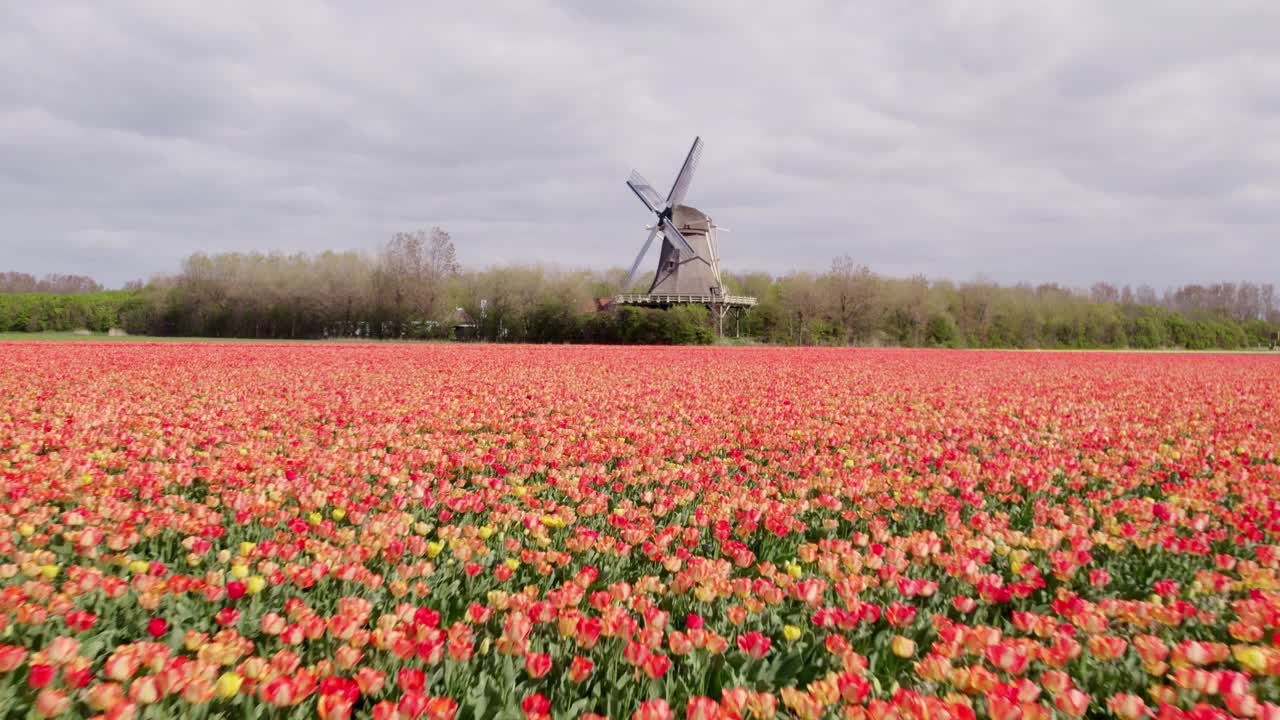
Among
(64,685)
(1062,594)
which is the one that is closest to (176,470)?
(64,685)

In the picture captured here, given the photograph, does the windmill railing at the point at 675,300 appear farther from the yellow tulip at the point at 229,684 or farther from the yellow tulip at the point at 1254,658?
the yellow tulip at the point at 229,684

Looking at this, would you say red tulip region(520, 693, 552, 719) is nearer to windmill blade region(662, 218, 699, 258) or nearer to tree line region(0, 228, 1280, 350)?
tree line region(0, 228, 1280, 350)

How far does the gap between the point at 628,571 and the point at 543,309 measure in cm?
4735

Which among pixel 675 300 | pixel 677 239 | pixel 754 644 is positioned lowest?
pixel 754 644

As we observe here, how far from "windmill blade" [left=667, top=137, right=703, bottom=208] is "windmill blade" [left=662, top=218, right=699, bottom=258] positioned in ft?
5.88

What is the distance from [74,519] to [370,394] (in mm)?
6974

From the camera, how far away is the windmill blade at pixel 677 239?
49.7 metres

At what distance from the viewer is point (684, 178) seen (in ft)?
171

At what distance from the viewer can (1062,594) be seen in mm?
2760

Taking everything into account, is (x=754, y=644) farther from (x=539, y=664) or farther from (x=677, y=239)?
(x=677, y=239)

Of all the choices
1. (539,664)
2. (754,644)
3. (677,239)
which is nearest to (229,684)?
(539,664)

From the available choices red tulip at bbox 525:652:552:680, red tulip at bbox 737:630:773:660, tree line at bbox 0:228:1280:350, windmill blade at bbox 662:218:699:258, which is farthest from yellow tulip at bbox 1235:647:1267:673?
windmill blade at bbox 662:218:699:258

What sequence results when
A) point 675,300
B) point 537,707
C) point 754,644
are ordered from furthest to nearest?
1. point 675,300
2. point 754,644
3. point 537,707

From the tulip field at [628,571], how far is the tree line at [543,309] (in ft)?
121
